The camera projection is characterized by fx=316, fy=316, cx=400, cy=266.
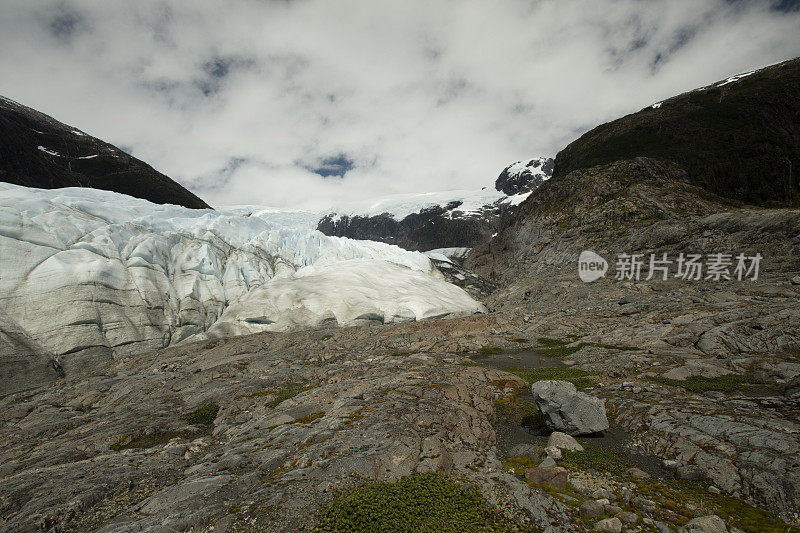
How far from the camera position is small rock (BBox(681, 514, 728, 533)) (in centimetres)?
630

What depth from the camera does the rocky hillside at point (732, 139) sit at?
2785 inches

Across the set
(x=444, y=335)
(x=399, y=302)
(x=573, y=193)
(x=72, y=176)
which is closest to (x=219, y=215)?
(x=399, y=302)

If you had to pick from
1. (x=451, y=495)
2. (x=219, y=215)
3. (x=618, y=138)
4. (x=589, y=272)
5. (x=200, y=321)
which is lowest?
(x=200, y=321)

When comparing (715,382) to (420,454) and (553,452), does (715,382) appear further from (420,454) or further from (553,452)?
(420,454)

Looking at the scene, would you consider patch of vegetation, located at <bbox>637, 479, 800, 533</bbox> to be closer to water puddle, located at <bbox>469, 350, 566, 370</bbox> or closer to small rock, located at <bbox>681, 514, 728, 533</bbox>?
small rock, located at <bbox>681, 514, 728, 533</bbox>

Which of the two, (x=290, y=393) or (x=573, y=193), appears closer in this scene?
(x=290, y=393)

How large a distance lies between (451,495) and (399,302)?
43.0 metres

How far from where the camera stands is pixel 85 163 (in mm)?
147500

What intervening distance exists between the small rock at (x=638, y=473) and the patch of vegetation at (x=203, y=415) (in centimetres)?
1714

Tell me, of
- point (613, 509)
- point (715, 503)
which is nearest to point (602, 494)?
point (613, 509)

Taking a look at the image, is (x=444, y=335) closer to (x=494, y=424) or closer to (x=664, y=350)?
(x=664, y=350)

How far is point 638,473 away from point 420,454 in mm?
6017

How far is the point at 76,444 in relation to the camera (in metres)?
12.9

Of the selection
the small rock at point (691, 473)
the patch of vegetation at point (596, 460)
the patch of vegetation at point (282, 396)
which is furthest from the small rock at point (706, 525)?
the patch of vegetation at point (282, 396)
